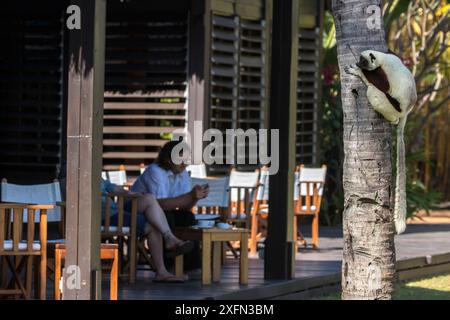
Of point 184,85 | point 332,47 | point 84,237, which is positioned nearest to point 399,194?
point 84,237

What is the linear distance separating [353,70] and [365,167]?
1.75 ft

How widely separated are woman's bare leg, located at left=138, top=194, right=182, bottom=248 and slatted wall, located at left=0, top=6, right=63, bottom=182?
4.35 m

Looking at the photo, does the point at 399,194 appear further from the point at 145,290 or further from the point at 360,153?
the point at 145,290

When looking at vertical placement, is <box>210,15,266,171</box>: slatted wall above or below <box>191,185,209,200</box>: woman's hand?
above

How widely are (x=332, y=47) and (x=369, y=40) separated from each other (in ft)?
37.8

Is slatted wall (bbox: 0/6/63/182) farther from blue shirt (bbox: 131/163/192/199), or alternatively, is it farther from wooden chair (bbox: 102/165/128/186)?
blue shirt (bbox: 131/163/192/199)

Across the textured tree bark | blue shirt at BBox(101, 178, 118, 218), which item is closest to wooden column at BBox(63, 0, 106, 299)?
the textured tree bark

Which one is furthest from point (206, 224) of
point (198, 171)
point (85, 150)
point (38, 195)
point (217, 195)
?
point (198, 171)

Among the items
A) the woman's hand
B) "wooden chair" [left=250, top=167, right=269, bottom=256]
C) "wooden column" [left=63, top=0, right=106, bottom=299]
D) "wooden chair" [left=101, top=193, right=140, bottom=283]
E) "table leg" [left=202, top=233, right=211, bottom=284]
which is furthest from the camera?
"wooden chair" [left=250, top=167, right=269, bottom=256]

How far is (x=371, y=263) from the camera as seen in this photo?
22.9 feet

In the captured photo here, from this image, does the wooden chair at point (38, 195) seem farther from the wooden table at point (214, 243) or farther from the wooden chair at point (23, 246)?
the wooden table at point (214, 243)

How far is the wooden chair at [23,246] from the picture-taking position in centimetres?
846

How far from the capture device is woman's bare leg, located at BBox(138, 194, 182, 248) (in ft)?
33.7

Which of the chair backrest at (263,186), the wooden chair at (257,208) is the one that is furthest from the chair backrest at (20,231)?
the chair backrest at (263,186)
